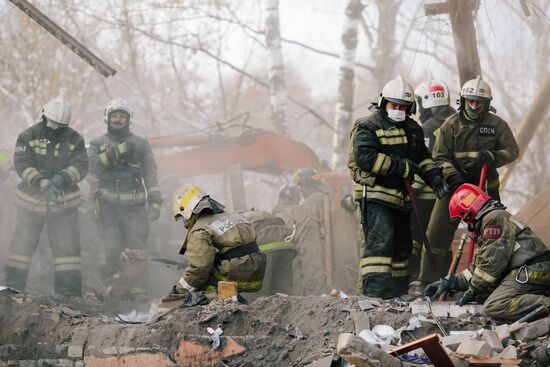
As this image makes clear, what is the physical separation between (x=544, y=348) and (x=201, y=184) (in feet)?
71.3

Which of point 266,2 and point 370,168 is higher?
point 266,2

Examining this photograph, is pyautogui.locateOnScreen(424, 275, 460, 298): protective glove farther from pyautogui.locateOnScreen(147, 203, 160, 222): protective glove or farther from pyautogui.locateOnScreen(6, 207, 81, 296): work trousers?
pyautogui.locateOnScreen(147, 203, 160, 222): protective glove

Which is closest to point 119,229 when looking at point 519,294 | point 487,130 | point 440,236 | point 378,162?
point 440,236

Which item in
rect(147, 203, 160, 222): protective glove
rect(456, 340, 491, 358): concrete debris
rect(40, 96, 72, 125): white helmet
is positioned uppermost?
rect(40, 96, 72, 125): white helmet

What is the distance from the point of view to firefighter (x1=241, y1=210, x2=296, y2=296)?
30.3ft

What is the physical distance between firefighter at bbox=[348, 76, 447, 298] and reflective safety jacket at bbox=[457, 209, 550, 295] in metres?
1.12

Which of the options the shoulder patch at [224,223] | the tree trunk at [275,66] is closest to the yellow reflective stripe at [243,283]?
the shoulder patch at [224,223]

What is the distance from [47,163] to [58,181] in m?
0.37

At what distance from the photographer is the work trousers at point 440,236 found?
28.8ft

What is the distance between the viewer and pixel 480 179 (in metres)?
8.55

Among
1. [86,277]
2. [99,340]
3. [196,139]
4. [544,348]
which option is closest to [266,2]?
[196,139]

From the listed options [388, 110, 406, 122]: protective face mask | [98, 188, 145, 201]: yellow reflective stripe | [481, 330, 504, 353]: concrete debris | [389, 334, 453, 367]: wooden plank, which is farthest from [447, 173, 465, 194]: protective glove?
[98, 188, 145, 201]: yellow reflective stripe

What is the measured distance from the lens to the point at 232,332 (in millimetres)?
6809

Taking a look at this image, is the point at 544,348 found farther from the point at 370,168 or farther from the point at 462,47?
the point at 462,47
